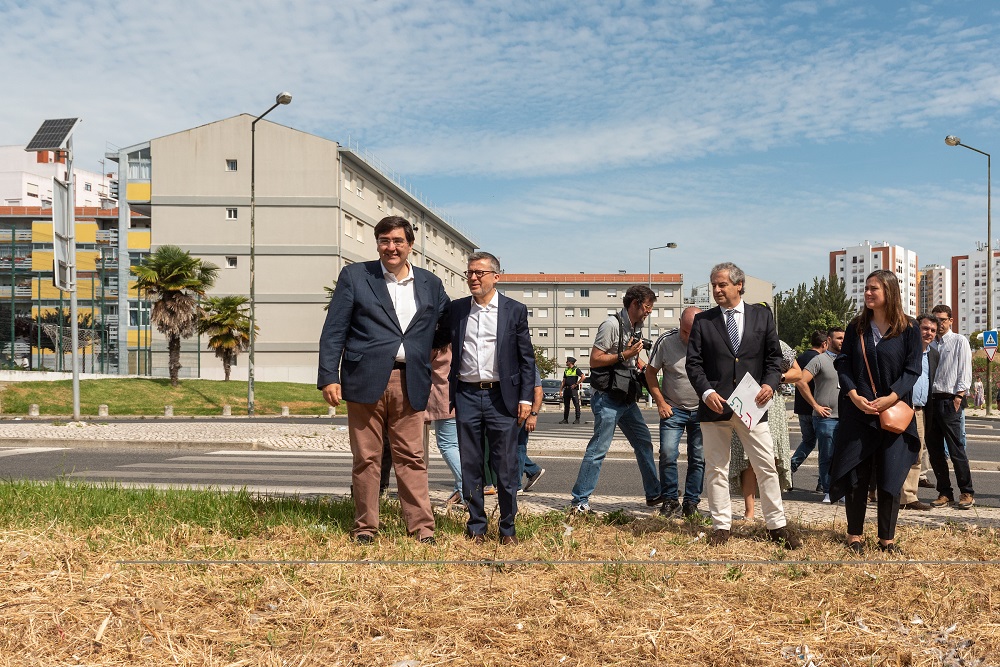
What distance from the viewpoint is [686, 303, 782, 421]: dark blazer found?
222 inches

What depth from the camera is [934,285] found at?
191750 mm

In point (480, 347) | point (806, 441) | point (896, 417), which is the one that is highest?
point (480, 347)

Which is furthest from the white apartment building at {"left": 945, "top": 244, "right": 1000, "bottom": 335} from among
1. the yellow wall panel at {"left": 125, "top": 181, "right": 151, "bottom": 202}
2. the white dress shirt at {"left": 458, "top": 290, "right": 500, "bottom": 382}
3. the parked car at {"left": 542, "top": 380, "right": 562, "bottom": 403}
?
the white dress shirt at {"left": 458, "top": 290, "right": 500, "bottom": 382}

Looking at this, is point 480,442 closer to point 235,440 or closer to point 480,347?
point 480,347

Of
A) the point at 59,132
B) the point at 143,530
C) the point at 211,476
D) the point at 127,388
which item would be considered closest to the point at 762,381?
the point at 143,530

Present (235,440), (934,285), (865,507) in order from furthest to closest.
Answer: (934,285) → (235,440) → (865,507)

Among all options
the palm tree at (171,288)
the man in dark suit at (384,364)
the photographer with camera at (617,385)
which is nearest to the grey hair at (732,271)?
the photographer with camera at (617,385)

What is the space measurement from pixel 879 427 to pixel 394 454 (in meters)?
3.07

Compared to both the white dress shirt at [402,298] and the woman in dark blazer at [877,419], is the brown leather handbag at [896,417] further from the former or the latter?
the white dress shirt at [402,298]

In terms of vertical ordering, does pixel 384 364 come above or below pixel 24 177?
below

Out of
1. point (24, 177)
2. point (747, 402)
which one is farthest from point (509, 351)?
point (24, 177)

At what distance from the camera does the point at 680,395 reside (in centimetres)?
709

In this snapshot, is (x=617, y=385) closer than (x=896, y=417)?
No

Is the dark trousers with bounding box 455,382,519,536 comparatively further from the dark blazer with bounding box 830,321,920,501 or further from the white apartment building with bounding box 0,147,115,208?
the white apartment building with bounding box 0,147,115,208
